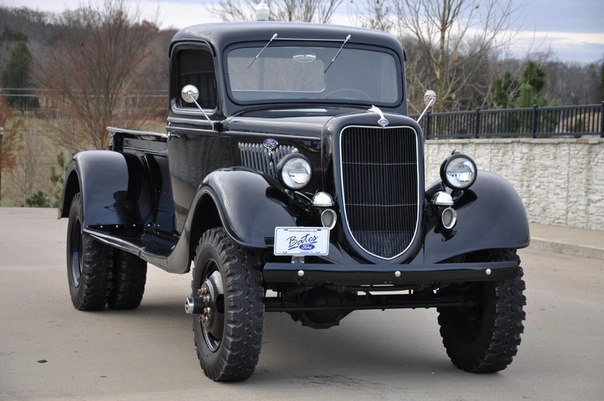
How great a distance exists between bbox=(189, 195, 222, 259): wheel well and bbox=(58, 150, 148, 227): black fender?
1.94 metres

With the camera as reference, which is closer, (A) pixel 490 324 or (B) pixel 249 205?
(B) pixel 249 205

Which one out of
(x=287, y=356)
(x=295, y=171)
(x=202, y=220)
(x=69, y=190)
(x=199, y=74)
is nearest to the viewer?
(x=295, y=171)

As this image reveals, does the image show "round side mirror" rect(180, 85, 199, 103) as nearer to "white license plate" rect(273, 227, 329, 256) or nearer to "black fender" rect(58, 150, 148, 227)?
"white license plate" rect(273, 227, 329, 256)

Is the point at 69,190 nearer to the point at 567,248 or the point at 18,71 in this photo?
the point at 567,248

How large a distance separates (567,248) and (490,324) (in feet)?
29.6

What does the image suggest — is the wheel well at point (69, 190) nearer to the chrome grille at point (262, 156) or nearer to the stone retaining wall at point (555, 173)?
the chrome grille at point (262, 156)

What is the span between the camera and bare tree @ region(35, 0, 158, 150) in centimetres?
3712

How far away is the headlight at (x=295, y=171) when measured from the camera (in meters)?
6.19

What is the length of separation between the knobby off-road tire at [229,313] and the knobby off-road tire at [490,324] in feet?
4.51

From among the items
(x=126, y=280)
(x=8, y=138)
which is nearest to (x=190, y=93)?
(x=126, y=280)

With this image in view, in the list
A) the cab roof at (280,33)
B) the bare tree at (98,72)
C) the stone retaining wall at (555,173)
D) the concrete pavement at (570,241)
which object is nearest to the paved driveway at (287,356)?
the cab roof at (280,33)

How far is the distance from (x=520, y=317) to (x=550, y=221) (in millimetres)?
12998

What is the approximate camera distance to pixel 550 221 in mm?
19062

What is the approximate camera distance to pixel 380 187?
632cm
